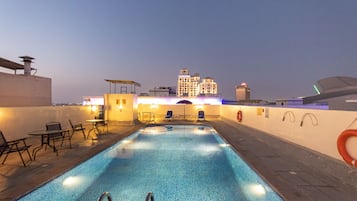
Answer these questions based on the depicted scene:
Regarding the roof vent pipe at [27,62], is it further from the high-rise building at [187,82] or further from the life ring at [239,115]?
the high-rise building at [187,82]

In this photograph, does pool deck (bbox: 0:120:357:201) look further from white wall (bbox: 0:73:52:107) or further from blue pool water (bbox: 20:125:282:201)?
white wall (bbox: 0:73:52:107)

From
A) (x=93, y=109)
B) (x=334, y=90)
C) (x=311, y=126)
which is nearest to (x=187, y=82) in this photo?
(x=334, y=90)

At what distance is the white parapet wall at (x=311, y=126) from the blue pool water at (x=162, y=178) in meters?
1.84

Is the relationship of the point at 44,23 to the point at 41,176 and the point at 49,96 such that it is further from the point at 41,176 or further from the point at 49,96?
the point at 41,176

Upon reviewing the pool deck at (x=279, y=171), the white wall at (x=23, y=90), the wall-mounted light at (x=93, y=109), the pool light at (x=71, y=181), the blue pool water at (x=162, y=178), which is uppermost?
the white wall at (x=23, y=90)

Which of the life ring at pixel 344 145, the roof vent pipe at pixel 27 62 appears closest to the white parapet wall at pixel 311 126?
the life ring at pixel 344 145

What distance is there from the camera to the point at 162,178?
3906 millimetres

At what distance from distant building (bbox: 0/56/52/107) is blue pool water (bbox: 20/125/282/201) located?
19.6 feet

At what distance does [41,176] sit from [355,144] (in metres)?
5.16

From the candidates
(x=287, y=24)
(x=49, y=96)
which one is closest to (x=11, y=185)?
(x=49, y=96)

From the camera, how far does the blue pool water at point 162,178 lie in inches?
124

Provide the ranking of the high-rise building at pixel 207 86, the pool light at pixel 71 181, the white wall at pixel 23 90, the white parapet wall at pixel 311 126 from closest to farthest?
the pool light at pixel 71 181
the white parapet wall at pixel 311 126
the white wall at pixel 23 90
the high-rise building at pixel 207 86

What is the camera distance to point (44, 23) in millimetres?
15164

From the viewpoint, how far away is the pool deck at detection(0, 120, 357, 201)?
263cm
